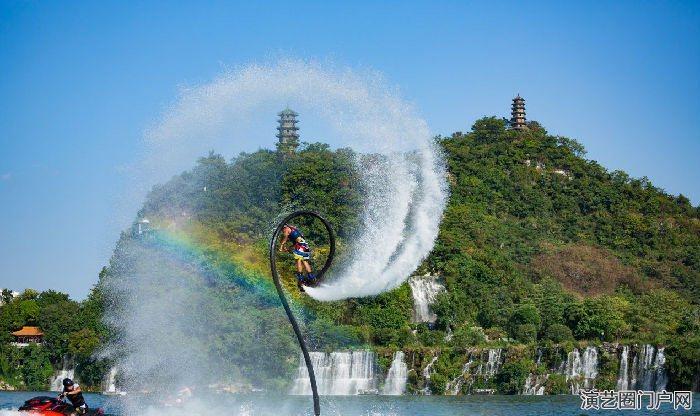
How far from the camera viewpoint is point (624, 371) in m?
109

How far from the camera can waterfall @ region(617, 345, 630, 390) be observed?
108500 mm

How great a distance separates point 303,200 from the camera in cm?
12712

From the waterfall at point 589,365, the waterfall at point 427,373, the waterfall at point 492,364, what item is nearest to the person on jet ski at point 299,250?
the waterfall at point 427,373

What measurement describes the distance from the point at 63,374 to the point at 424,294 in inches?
1441

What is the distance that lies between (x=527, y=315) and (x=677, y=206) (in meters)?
59.4

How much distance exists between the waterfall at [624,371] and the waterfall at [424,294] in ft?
65.9

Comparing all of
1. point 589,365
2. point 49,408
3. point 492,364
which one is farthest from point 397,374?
point 49,408

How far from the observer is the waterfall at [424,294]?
401ft

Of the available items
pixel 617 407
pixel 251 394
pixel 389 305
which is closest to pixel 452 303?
pixel 389 305

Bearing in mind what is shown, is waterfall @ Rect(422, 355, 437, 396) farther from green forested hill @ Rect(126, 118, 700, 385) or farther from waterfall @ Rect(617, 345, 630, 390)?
waterfall @ Rect(617, 345, 630, 390)

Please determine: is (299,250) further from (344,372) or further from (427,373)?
(427,373)

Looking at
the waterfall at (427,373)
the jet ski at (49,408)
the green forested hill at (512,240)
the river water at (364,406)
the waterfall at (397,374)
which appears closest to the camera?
the jet ski at (49,408)
